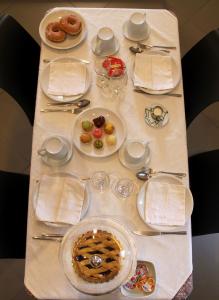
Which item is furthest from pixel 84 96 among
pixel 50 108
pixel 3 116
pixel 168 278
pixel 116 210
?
pixel 3 116

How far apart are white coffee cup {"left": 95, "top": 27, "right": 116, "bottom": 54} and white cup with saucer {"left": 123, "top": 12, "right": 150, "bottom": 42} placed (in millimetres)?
102

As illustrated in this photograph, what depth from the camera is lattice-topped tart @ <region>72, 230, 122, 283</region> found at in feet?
3.47

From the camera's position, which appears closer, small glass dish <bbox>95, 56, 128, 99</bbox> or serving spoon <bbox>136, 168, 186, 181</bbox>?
serving spoon <bbox>136, 168, 186, 181</bbox>

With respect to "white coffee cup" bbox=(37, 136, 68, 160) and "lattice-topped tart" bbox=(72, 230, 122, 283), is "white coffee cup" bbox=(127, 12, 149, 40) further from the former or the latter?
"lattice-topped tart" bbox=(72, 230, 122, 283)

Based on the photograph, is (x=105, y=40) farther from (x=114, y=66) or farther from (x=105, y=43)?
(x=114, y=66)

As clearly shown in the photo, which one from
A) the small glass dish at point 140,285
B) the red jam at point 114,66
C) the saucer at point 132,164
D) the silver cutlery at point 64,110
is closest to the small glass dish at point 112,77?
the red jam at point 114,66

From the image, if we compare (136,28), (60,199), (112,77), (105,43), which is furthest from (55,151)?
(136,28)

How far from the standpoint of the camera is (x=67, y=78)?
153cm

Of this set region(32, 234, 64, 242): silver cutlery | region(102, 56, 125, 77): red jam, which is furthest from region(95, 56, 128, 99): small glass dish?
region(32, 234, 64, 242): silver cutlery

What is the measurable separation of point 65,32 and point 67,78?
0.24 m

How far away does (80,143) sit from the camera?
1410 millimetres

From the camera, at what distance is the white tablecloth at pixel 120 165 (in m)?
1.24

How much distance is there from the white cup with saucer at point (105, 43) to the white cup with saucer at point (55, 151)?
456mm

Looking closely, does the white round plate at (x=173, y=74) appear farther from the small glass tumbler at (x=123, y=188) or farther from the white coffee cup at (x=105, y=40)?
the small glass tumbler at (x=123, y=188)
